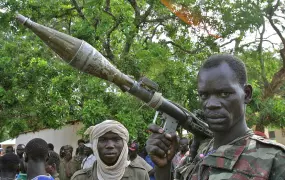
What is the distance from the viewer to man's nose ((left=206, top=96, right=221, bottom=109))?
1.95 m

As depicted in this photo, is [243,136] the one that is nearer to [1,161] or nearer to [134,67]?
[1,161]

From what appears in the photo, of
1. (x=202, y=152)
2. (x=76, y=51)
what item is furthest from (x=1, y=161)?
(x=202, y=152)

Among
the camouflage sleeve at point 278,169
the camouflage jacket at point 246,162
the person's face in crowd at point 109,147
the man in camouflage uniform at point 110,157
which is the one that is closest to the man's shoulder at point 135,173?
the man in camouflage uniform at point 110,157

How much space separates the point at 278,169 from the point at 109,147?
2.43 metres

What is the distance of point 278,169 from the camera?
1.80m

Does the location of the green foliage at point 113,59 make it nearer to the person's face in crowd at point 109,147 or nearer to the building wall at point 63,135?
the building wall at point 63,135

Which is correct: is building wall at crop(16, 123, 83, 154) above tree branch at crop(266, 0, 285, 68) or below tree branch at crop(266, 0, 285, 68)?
below

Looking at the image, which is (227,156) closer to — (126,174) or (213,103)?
(213,103)

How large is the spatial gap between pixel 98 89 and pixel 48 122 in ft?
8.95

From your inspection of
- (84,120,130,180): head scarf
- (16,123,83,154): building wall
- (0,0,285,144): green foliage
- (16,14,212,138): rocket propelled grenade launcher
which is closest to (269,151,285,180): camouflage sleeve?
(16,14,212,138): rocket propelled grenade launcher

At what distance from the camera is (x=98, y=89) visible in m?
10.1

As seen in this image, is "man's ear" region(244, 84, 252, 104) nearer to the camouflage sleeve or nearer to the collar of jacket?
the collar of jacket

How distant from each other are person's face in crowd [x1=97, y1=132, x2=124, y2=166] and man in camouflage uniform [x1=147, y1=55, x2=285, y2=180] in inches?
77.3

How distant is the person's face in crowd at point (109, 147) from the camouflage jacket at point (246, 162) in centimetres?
211
